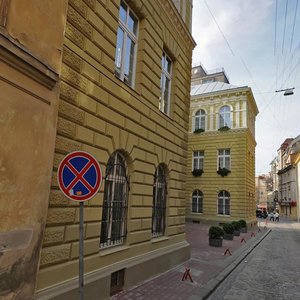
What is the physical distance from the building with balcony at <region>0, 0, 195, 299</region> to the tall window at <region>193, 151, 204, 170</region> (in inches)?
881

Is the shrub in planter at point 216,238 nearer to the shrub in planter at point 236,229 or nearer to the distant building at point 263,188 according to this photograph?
the shrub in planter at point 236,229

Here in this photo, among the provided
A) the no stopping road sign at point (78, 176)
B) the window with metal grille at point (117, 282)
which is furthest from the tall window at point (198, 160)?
the no stopping road sign at point (78, 176)

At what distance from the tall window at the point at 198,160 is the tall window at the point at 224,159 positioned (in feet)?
6.28

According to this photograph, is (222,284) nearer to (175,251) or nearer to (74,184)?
(175,251)

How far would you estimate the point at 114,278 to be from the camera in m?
7.68

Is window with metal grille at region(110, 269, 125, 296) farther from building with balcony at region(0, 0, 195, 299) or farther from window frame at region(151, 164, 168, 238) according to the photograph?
window frame at region(151, 164, 168, 238)

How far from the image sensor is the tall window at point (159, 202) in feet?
34.5

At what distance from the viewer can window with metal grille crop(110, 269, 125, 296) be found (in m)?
7.56

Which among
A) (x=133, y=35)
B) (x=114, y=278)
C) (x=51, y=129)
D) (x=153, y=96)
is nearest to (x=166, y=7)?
(x=133, y=35)

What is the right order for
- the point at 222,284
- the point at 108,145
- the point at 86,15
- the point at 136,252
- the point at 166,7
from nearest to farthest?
the point at 86,15, the point at 108,145, the point at 136,252, the point at 222,284, the point at 166,7

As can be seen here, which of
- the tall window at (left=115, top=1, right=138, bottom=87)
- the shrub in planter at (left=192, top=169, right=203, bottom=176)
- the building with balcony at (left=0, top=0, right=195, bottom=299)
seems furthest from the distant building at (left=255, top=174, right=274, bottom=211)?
the tall window at (left=115, top=1, right=138, bottom=87)

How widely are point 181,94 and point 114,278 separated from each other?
7.45 meters

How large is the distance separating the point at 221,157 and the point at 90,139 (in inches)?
1075

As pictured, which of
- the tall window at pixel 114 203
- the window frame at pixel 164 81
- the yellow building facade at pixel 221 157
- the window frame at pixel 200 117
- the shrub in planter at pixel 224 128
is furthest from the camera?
the window frame at pixel 200 117
